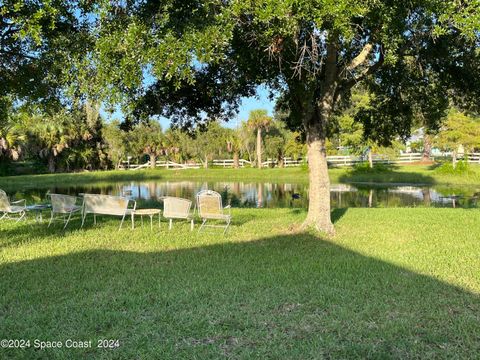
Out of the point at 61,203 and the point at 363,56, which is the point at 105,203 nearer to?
the point at 61,203

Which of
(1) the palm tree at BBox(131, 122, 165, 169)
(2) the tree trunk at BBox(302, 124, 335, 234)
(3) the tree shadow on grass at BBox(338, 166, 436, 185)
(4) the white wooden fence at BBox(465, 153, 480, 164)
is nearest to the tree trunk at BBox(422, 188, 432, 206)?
(3) the tree shadow on grass at BBox(338, 166, 436, 185)

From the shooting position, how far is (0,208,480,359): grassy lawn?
4.08 meters

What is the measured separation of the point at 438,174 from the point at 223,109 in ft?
86.9

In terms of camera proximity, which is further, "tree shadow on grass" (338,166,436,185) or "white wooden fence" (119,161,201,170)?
"white wooden fence" (119,161,201,170)

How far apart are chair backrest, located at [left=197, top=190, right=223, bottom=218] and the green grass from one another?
26.9 metres

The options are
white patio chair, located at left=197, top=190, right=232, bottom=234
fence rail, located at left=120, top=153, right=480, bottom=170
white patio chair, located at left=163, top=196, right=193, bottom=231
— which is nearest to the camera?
white patio chair, located at left=197, top=190, right=232, bottom=234

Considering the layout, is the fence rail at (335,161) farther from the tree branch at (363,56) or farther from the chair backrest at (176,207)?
the chair backrest at (176,207)

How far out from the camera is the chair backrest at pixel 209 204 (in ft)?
32.4

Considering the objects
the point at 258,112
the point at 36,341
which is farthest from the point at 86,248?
the point at 258,112

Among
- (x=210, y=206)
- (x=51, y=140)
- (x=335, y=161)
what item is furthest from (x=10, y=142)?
(x=210, y=206)

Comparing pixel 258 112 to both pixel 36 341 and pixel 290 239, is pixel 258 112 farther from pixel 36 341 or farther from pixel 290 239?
pixel 36 341

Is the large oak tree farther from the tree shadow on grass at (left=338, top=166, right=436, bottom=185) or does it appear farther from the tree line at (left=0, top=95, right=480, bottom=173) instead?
the tree line at (left=0, top=95, right=480, bottom=173)

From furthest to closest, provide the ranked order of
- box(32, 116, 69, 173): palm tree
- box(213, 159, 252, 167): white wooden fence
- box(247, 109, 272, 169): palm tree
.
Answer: box(213, 159, 252, 167): white wooden fence → box(247, 109, 272, 169): palm tree → box(32, 116, 69, 173): palm tree

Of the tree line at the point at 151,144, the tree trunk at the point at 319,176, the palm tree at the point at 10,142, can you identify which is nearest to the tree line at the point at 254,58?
the tree trunk at the point at 319,176
